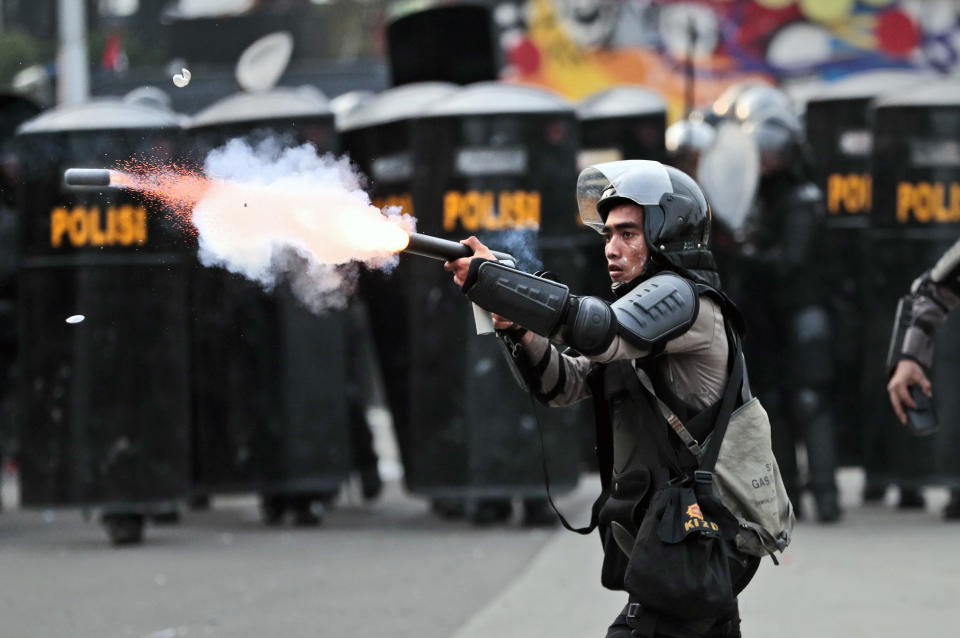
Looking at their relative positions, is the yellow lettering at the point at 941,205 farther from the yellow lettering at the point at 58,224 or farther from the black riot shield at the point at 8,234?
the black riot shield at the point at 8,234

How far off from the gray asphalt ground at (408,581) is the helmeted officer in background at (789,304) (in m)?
0.51

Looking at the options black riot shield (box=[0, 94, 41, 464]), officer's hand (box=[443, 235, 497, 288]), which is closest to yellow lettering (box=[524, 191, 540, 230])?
black riot shield (box=[0, 94, 41, 464])

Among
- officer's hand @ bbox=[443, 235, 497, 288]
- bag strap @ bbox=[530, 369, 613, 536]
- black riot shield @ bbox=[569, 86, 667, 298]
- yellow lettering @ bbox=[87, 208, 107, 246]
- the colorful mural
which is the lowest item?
bag strap @ bbox=[530, 369, 613, 536]

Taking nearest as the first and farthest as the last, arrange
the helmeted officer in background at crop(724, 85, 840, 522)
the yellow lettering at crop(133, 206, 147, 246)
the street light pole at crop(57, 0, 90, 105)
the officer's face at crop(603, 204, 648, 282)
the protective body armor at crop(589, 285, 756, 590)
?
the protective body armor at crop(589, 285, 756, 590)
the officer's face at crop(603, 204, 648, 282)
the yellow lettering at crop(133, 206, 147, 246)
the helmeted officer in background at crop(724, 85, 840, 522)
the street light pole at crop(57, 0, 90, 105)

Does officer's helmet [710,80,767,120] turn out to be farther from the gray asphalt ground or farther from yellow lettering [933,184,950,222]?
the gray asphalt ground

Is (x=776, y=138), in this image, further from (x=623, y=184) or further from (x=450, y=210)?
(x=623, y=184)

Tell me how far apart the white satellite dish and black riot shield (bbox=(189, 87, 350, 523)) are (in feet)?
4.14

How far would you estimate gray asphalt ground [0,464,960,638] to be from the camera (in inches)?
270

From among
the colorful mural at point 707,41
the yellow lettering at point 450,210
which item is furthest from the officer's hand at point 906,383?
the colorful mural at point 707,41

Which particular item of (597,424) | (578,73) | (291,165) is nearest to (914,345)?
(597,424)

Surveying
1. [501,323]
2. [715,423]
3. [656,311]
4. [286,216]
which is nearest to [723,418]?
[715,423]

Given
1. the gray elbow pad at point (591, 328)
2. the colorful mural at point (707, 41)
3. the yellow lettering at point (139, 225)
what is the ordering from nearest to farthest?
the gray elbow pad at point (591, 328) < the yellow lettering at point (139, 225) < the colorful mural at point (707, 41)

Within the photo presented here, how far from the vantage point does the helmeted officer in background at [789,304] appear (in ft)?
30.5

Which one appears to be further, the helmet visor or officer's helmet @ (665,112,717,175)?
officer's helmet @ (665,112,717,175)
